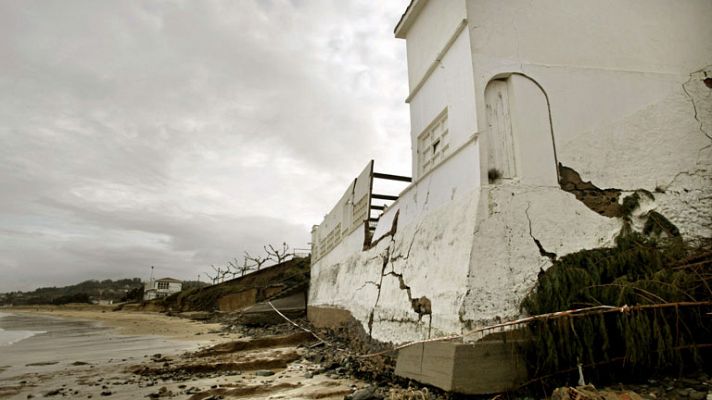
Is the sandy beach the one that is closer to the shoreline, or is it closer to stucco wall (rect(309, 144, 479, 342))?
stucco wall (rect(309, 144, 479, 342))

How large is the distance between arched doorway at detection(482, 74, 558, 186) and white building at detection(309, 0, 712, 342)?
1 centimetres

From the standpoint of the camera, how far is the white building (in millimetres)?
3992

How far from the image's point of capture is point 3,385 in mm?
5270

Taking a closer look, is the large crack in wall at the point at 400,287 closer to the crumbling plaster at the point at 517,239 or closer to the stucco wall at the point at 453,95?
the crumbling plaster at the point at 517,239

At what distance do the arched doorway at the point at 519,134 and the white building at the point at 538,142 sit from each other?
0.01 metres

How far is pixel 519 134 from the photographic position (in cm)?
432

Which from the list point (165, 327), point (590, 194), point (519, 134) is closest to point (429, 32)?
point (519, 134)

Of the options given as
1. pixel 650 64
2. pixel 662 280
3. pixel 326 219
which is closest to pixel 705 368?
pixel 662 280

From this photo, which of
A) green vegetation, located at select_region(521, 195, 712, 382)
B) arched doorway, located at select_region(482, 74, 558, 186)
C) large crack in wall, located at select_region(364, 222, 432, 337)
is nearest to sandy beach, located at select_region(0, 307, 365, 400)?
large crack in wall, located at select_region(364, 222, 432, 337)

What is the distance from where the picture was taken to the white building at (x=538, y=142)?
3.99 m

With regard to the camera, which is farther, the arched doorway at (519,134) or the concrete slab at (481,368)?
the arched doorway at (519,134)

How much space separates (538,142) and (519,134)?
0.23 meters

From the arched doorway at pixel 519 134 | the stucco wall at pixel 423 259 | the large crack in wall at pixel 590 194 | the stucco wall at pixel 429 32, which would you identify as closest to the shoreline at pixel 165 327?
the stucco wall at pixel 423 259

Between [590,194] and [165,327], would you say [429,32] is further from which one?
[165,327]
